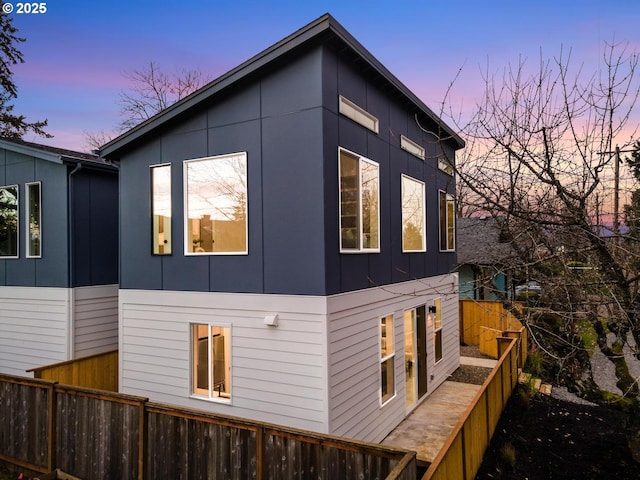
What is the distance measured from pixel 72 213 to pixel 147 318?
3739mm

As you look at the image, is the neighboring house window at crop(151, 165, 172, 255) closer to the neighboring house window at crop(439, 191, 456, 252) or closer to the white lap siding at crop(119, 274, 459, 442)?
the white lap siding at crop(119, 274, 459, 442)

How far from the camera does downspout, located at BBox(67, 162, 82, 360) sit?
964cm

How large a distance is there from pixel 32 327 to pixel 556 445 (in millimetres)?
11355

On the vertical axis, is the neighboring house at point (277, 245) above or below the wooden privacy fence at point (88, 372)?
above

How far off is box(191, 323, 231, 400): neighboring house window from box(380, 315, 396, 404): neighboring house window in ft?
8.99

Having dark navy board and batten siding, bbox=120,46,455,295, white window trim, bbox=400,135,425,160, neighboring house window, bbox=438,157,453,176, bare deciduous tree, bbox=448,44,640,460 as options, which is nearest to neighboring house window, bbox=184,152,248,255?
dark navy board and batten siding, bbox=120,46,455,295

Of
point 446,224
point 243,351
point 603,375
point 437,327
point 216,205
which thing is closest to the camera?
point 243,351

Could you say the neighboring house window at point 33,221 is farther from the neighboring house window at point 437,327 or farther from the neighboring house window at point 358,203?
the neighboring house window at point 437,327

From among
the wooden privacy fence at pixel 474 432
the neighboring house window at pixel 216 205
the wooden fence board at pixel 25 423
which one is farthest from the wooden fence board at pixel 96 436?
the wooden privacy fence at pixel 474 432

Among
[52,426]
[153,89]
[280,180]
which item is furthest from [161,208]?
[153,89]

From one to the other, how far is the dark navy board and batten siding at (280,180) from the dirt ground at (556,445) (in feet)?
11.2

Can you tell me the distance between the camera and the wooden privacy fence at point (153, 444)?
4.25 meters

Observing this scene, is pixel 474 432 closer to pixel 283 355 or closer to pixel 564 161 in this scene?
pixel 283 355

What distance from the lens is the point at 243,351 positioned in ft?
22.2
